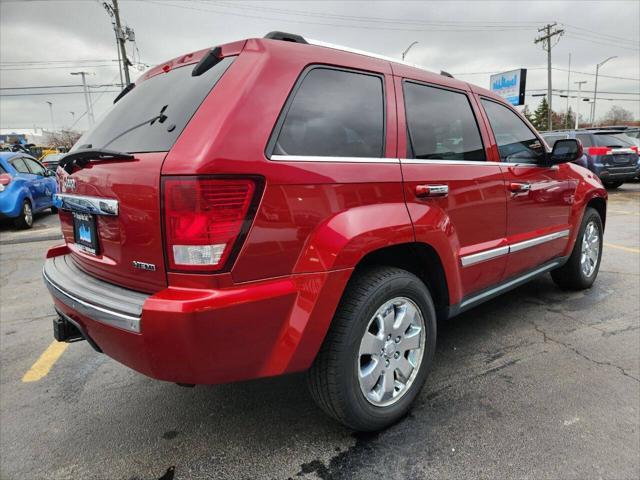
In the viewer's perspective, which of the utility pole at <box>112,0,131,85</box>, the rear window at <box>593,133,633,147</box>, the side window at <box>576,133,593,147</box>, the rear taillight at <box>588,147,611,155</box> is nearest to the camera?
the rear taillight at <box>588,147,611,155</box>

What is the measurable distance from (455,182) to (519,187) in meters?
0.80

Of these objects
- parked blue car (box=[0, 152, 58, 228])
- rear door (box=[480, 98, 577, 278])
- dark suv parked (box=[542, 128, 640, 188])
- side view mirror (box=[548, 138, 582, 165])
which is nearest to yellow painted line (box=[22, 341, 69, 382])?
rear door (box=[480, 98, 577, 278])

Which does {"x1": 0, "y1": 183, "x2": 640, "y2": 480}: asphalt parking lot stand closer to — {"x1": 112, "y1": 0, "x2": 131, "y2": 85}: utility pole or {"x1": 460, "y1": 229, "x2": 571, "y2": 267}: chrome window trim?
{"x1": 460, "y1": 229, "x2": 571, "y2": 267}: chrome window trim

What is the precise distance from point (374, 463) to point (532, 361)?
1.50 meters

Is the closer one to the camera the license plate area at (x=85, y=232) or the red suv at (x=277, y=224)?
the red suv at (x=277, y=224)

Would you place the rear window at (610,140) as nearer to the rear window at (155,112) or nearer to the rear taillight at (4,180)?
the rear window at (155,112)

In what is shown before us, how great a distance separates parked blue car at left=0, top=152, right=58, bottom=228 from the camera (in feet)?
28.3

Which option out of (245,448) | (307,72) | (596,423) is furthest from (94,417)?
(596,423)

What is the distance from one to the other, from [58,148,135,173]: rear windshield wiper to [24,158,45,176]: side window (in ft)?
30.6

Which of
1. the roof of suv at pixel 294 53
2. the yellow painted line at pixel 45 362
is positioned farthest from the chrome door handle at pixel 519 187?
the yellow painted line at pixel 45 362

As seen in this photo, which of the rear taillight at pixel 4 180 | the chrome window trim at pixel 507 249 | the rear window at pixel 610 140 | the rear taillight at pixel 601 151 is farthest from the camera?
the rear window at pixel 610 140

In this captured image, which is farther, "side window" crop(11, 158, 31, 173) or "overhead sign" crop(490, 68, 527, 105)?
"overhead sign" crop(490, 68, 527, 105)

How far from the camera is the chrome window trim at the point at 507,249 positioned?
271cm

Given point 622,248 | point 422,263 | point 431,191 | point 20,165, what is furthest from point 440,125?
point 20,165
